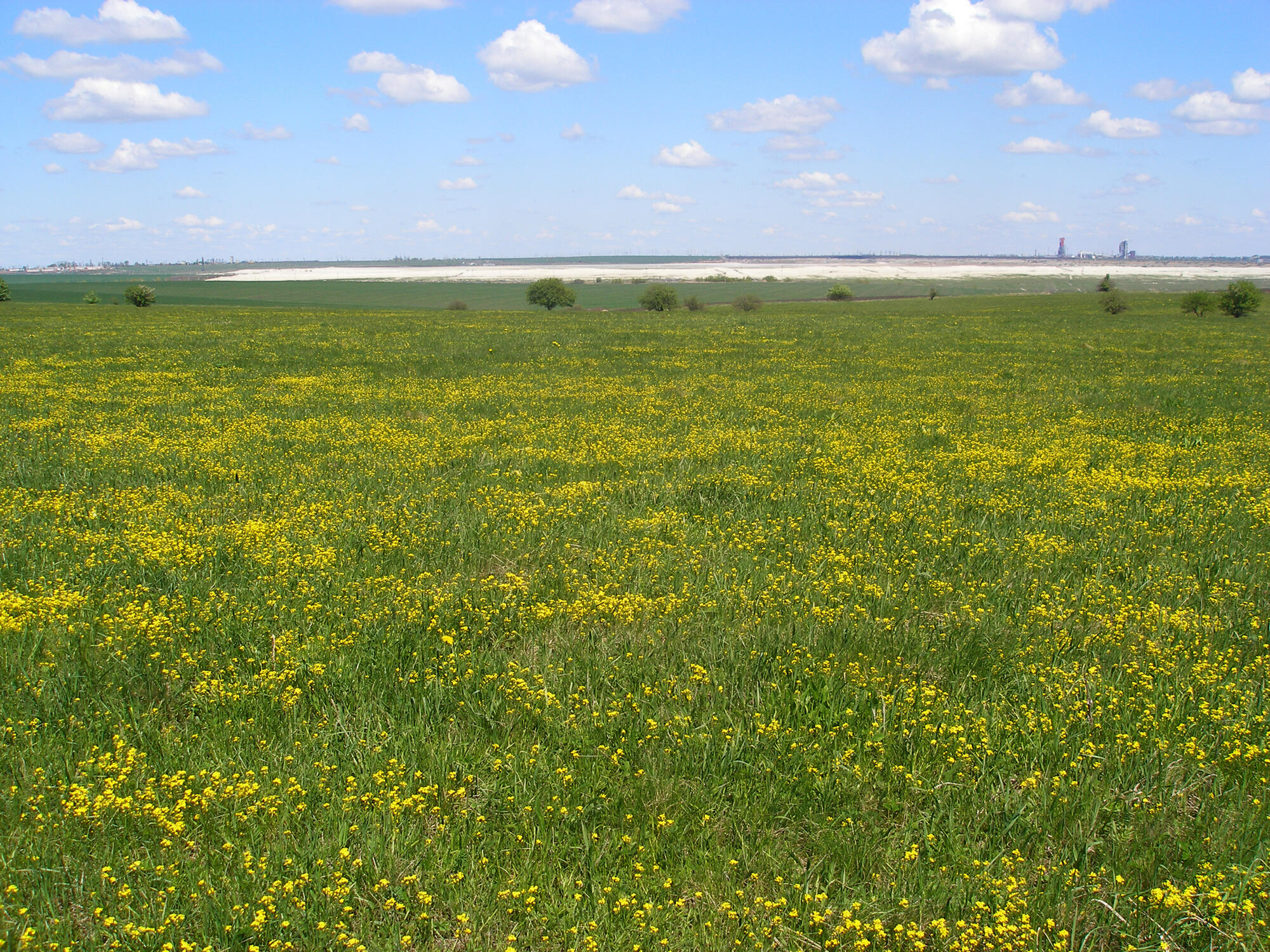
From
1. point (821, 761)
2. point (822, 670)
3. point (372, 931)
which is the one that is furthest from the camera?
point (822, 670)

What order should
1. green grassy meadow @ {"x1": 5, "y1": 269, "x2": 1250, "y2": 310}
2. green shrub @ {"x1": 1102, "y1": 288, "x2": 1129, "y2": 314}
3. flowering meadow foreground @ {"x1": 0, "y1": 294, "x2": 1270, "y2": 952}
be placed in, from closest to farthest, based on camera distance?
flowering meadow foreground @ {"x1": 0, "y1": 294, "x2": 1270, "y2": 952}
green shrub @ {"x1": 1102, "y1": 288, "x2": 1129, "y2": 314}
green grassy meadow @ {"x1": 5, "y1": 269, "x2": 1250, "y2": 310}

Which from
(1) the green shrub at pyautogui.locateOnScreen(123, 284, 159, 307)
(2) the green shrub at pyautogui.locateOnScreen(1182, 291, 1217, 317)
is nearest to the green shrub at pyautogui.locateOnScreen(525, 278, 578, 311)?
(1) the green shrub at pyautogui.locateOnScreen(123, 284, 159, 307)

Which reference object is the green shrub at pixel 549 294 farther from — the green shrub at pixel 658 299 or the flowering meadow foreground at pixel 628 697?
the flowering meadow foreground at pixel 628 697

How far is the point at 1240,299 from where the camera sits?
180 ft

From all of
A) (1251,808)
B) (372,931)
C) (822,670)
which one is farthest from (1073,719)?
(372,931)

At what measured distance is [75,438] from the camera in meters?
12.1

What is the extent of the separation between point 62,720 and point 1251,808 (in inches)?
266

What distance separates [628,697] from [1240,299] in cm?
6744

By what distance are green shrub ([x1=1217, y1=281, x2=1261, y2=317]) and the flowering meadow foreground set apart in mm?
55073

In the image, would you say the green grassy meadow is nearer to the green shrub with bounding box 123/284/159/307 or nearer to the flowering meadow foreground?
the green shrub with bounding box 123/284/159/307

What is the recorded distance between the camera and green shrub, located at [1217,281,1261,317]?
5428 centimetres

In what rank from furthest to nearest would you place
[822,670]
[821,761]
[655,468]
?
[655,468]
[822,670]
[821,761]

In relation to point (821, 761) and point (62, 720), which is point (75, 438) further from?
point (821, 761)

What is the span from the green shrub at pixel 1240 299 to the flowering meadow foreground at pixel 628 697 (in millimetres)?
55073
